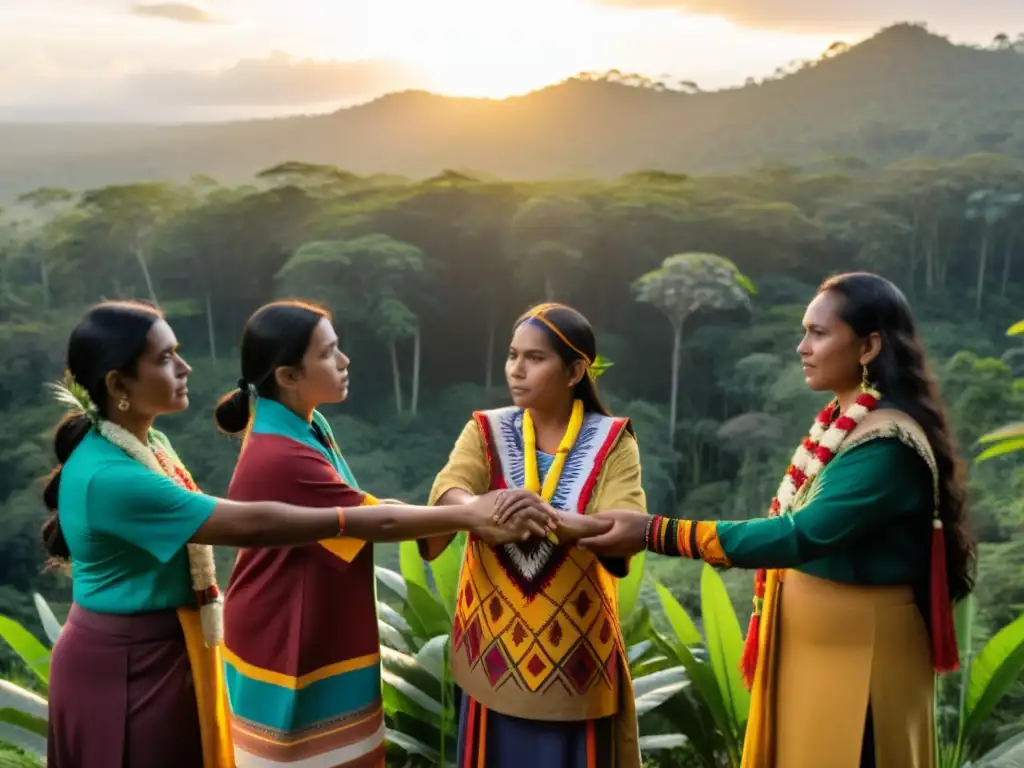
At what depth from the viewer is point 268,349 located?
1.78 metres

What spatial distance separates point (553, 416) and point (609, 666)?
0.56m

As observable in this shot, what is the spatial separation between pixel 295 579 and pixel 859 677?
117 centimetres

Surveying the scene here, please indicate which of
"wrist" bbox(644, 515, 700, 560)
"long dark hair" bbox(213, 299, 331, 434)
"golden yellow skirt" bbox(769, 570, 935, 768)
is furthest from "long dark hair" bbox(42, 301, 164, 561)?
"golden yellow skirt" bbox(769, 570, 935, 768)

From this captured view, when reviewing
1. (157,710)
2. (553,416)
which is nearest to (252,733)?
(157,710)

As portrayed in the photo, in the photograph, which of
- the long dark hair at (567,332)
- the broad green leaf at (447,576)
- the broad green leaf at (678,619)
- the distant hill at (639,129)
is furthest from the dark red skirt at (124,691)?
the distant hill at (639,129)

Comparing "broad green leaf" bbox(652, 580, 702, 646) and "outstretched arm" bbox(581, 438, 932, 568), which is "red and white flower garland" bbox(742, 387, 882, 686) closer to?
"outstretched arm" bbox(581, 438, 932, 568)

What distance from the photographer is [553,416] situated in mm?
1979

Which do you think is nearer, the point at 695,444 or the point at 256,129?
the point at 256,129

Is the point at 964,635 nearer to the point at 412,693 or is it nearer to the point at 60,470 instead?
the point at 412,693

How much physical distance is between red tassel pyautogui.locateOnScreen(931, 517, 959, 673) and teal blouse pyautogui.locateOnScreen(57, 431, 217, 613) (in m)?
1.43

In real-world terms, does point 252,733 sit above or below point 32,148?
below

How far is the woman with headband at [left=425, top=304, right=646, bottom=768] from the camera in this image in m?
1.82

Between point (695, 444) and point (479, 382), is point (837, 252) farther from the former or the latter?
point (479, 382)

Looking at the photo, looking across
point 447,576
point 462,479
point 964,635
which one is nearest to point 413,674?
point 447,576
